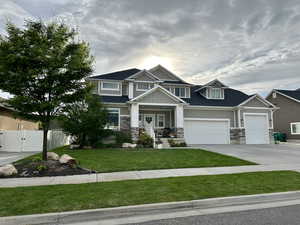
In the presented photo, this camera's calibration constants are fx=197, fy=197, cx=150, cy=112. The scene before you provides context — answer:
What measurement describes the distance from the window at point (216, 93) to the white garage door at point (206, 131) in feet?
10.6

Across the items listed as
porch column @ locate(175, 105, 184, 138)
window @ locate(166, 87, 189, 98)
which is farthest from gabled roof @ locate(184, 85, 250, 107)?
porch column @ locate(175, 105, 184, 138)

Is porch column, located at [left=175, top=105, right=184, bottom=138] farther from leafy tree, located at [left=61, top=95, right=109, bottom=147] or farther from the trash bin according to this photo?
the trash bin

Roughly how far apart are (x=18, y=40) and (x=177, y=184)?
826 centimetres

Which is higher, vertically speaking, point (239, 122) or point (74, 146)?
point (239, 122)

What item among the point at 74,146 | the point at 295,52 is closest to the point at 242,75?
the point at 295,52

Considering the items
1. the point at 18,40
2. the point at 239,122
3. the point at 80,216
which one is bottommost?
the point at 80,216

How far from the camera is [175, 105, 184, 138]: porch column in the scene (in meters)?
18.4

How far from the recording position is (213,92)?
75.0ft

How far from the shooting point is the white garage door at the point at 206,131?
20.2m

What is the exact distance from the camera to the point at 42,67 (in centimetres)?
829

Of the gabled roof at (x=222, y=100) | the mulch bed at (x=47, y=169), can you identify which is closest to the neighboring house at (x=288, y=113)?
the gabled roof at (x=222, y=100)

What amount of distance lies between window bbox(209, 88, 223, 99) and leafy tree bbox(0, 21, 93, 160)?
55.1 ft

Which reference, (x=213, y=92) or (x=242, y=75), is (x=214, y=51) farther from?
(x=242, y=75)

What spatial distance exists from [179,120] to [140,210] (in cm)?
1465
